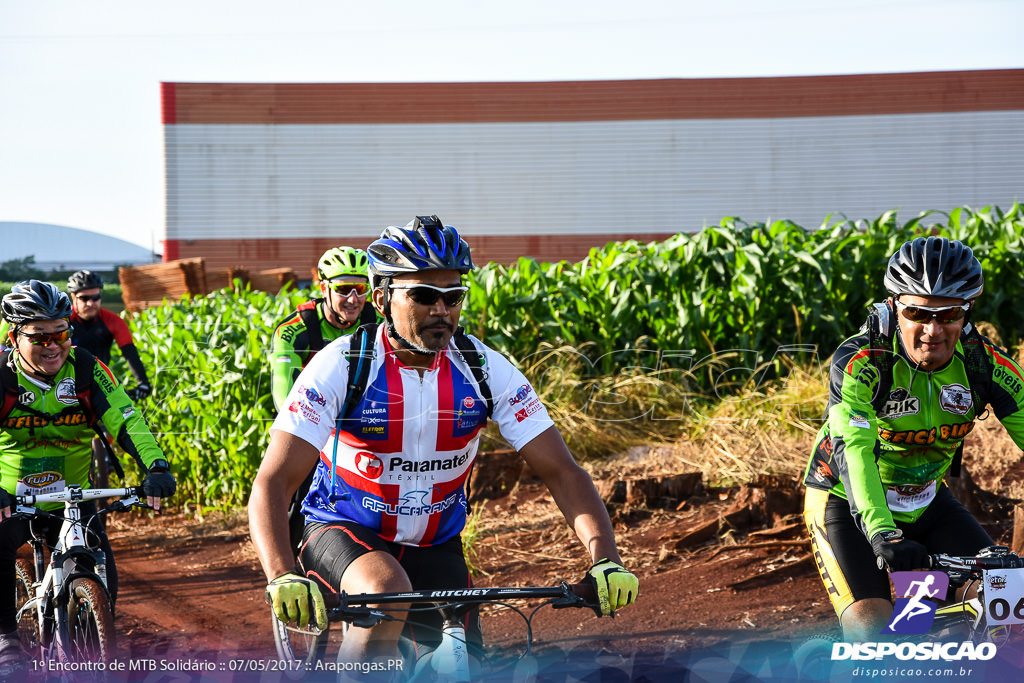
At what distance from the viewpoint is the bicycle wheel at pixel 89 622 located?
16.1ft

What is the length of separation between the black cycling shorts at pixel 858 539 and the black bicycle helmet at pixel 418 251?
6.58 ft

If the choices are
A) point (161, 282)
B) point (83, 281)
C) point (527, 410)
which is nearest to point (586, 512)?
point (527, 410)

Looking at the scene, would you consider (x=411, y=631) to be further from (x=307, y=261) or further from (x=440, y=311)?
(x=307, y=261)

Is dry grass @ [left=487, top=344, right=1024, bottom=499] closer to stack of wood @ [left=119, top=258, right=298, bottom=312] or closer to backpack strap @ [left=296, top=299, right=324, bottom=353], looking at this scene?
backpack strap @ [left=296, top=299, right=324, bottom=353]

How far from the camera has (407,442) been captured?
356 cm

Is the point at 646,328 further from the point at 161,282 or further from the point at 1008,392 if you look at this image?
the point at 161,282

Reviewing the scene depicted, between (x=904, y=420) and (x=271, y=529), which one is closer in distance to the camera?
(x=271, y=529)

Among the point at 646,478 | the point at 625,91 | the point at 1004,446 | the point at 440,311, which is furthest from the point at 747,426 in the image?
the point at 625,91

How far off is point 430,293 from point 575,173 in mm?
26227

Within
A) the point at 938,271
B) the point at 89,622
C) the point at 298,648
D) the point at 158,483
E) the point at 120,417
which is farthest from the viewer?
the point at 298,648

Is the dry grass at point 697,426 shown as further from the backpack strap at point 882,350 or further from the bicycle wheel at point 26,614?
the bicycle wheel at point 26,614

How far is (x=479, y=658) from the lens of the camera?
10.2 feet

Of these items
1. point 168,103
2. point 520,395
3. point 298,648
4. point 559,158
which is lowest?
point 298,648

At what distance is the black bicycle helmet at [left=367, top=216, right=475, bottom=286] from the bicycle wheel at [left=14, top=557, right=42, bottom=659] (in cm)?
325
